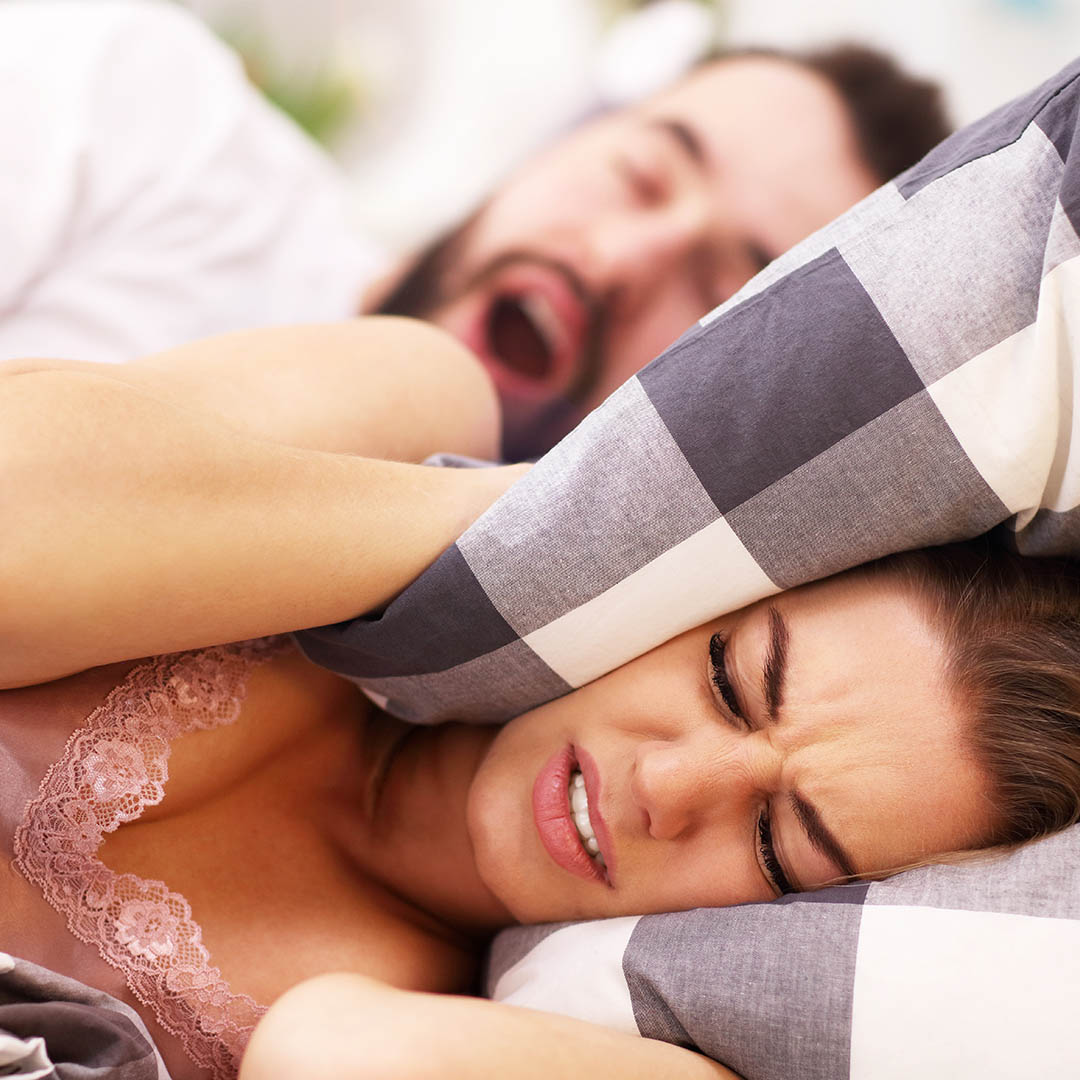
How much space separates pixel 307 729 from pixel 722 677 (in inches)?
16.5

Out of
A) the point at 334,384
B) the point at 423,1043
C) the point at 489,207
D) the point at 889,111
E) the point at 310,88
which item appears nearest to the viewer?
the point at 423,1043

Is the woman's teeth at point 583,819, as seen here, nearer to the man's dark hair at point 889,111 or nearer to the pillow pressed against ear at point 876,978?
the pillow pressed against ear at point 876,978

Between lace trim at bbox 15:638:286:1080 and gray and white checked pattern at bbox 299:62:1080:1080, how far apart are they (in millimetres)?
137

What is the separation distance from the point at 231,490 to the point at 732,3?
4.16ft

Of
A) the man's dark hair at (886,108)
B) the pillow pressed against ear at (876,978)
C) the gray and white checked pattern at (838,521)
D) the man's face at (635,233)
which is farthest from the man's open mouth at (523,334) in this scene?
the pillow pressed against ear at (876,978)

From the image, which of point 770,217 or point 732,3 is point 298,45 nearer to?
point 732,3

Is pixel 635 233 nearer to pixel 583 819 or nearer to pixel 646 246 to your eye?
pixel 646 246

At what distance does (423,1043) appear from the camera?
2.36 ft

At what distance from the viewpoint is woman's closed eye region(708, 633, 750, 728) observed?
896 millimetres

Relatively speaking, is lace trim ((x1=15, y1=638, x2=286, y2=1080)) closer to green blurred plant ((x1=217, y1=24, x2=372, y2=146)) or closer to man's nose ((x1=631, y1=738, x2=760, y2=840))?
man's nose ((x1=631, y1=738, x2=760, y2=840))

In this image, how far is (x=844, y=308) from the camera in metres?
0.84

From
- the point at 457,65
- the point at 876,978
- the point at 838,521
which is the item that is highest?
the point at 457,65

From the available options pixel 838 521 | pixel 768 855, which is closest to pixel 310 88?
pixel 838 521

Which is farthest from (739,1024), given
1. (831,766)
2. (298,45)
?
(298,45)
